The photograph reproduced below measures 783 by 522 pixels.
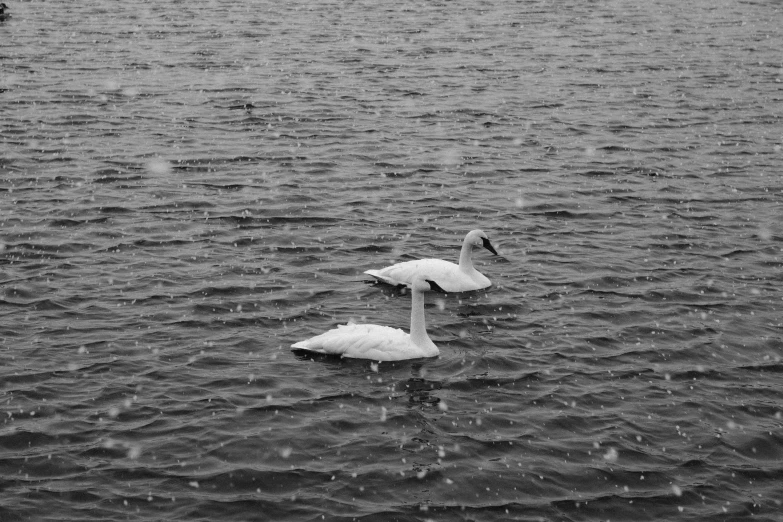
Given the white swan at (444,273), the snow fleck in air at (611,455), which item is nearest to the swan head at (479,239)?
the white swan at (444,273)

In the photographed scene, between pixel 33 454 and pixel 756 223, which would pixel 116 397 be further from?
pixel 756 223

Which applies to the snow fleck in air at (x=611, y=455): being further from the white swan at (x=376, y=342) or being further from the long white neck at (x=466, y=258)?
the long white neck at (x=466, y=258)

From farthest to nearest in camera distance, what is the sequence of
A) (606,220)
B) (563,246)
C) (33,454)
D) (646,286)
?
(606,220), (563,246), (646,286), (33,454)

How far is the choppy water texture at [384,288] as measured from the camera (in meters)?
12.3

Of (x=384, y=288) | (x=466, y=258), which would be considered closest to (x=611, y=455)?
(x=466, y=258)

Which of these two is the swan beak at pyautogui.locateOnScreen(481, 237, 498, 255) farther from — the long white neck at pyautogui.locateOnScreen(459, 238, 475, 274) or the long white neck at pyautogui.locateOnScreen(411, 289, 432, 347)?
the long white neck at pyautogui.locateOnScreen(411, 289, 432, 347)

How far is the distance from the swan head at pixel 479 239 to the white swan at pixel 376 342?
306 centimetres

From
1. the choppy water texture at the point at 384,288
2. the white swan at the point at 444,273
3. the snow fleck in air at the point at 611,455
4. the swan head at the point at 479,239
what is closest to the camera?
the choppy water texture at the point at 384,288

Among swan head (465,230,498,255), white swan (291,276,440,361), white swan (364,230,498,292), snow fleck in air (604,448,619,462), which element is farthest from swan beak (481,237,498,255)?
snow fleck in air (604,448,619,462)

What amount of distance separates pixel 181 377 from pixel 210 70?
20.9 m

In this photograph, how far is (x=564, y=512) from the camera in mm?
11688

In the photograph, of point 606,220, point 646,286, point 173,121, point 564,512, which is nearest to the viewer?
point 564,512

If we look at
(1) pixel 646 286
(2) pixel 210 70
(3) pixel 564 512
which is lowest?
(3) pixel 564 512

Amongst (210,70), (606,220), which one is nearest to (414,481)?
(606,220)
